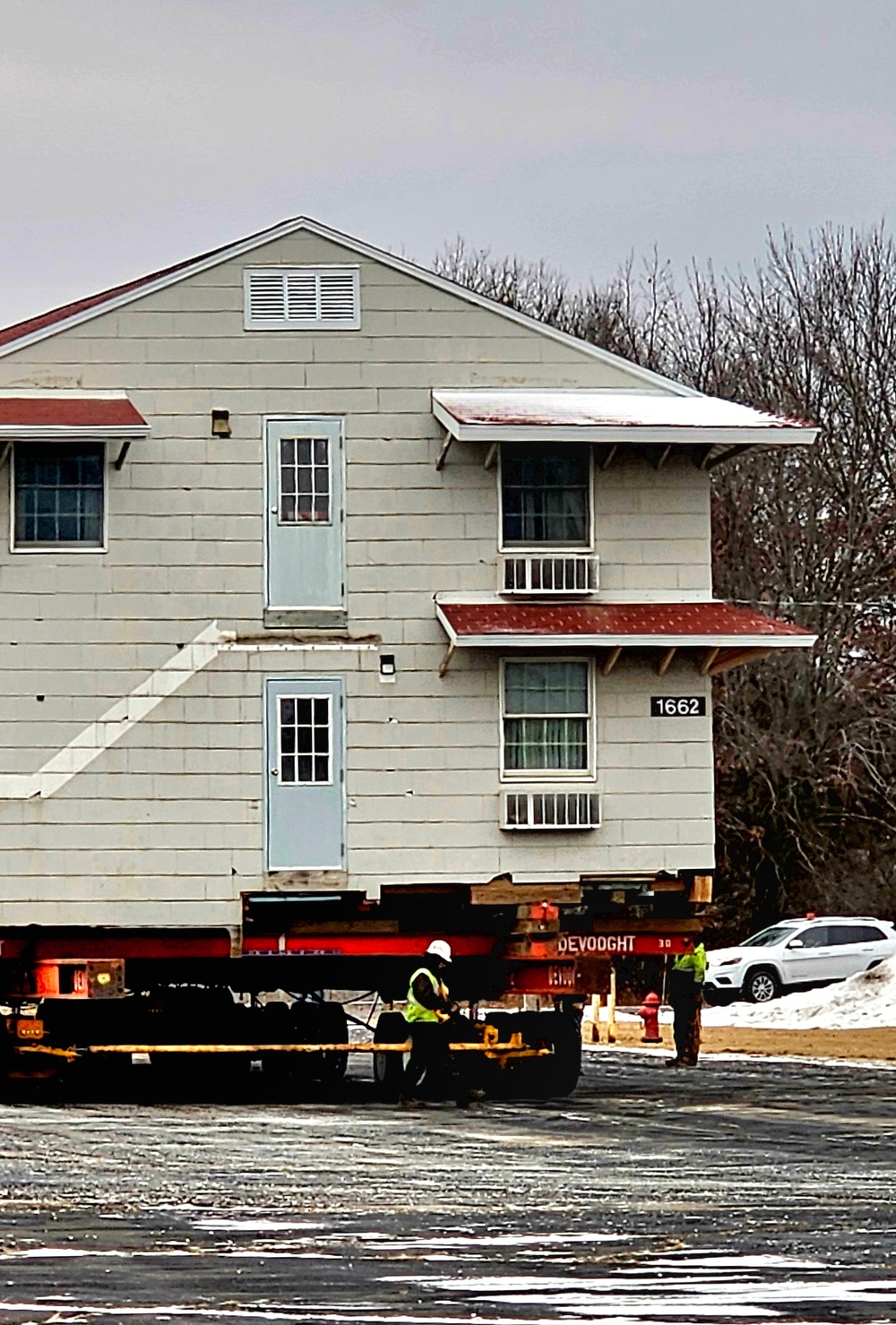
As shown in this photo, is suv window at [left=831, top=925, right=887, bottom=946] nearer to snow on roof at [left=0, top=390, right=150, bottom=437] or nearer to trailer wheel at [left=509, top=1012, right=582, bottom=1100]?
trailer wheel at [left=509, top=1012, right=582, bottom=1100]

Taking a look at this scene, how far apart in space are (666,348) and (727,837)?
42.1ft

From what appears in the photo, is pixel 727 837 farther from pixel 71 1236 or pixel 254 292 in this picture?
pixel 71 1236

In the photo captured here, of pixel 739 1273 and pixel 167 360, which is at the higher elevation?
pixel 167 360

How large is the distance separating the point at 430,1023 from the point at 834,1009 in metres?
17.9

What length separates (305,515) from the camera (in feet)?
76.3

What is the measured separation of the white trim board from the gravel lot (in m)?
2.93

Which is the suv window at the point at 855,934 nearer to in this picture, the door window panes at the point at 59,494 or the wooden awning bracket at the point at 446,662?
the wooden awning bracket at the point at 446,662

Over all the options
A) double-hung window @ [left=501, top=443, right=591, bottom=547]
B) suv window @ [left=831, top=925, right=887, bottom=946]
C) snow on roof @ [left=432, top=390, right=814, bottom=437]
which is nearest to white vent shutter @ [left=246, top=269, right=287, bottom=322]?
Result: snow on roof @ [left=432, top=390, right=814, bottom=437]

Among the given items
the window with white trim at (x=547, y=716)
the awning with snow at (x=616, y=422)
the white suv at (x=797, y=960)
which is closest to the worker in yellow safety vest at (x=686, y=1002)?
the window with white trim at (x=547, y=716)

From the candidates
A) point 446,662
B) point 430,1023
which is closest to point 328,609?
point 446,662

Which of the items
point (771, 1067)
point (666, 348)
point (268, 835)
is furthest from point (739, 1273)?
point (666, 348)

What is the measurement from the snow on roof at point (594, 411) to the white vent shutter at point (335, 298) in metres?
1.17

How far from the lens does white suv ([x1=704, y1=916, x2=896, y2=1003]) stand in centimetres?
4409

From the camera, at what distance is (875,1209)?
13672mm
